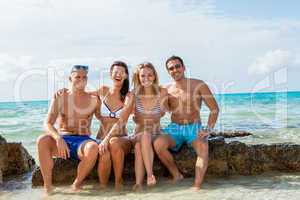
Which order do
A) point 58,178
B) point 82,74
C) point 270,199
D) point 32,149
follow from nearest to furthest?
point 270,199 → point 82,74 → point 58,178 → point 32,149

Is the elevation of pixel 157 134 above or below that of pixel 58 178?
above

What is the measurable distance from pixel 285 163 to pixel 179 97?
2138mm

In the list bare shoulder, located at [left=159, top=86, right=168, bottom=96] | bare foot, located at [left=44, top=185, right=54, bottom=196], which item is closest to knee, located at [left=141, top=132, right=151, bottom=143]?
bare shoulder, located at [left=159, top=86, right=168, bottom=96]

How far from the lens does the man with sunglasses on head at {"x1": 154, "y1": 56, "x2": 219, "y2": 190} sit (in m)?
5.73

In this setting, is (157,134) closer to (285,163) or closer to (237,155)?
(237,155)

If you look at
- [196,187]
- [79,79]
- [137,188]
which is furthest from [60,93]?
[196,187]

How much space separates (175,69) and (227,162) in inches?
68.2

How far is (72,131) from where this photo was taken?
5.60 metres

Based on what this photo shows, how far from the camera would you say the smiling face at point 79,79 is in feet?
18.1

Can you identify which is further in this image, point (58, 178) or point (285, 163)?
point (285, 163)

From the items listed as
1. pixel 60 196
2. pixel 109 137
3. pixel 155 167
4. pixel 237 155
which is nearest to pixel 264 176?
pixel 237 155

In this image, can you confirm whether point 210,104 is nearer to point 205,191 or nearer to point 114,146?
point 205,191

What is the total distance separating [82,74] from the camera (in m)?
5.53

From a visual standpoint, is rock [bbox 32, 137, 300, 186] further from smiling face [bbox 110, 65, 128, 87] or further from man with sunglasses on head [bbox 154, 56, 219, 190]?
smiling face [bbox 110, 65, 128, 87]
